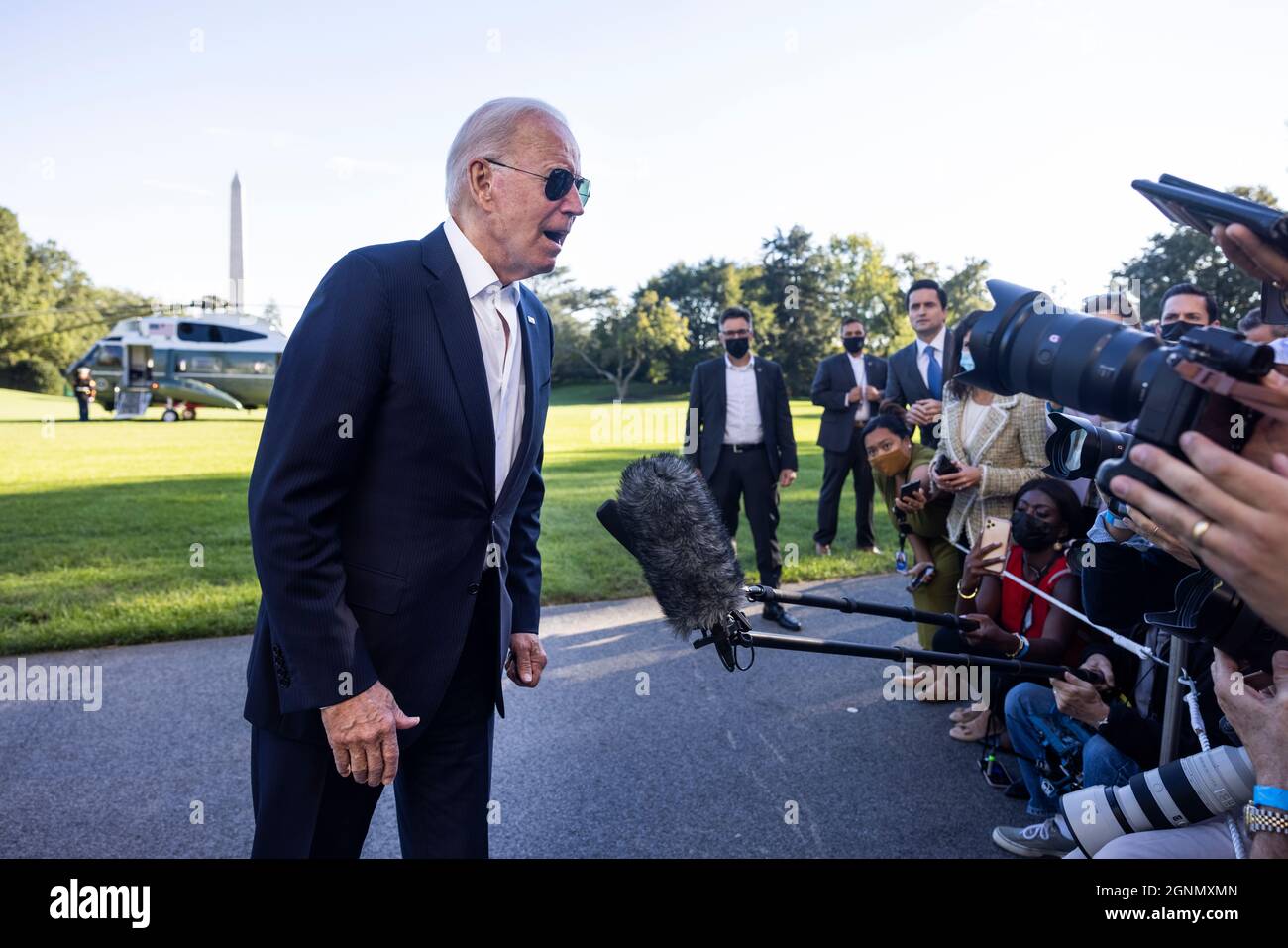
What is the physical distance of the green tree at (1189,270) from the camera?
4032 centimetres

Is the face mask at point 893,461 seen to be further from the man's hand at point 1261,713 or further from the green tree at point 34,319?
the green tree at point 34,319

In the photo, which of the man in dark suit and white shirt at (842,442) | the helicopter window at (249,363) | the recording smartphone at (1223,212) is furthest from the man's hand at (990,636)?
the helicopter window at (249,363)

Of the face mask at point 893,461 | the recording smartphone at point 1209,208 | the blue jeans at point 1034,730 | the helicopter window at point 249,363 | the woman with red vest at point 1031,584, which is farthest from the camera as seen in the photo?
the helicopter window at point 249,363

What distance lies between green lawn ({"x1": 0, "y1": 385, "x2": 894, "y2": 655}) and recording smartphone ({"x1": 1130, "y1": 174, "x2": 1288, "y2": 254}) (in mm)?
6145

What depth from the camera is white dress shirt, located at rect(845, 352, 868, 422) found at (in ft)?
32.4

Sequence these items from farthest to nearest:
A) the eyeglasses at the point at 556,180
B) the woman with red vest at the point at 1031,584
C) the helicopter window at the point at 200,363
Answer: the helicopter window at the point at 200,363 → the woman with red vest at the point at 1031,584 → the eyeglasses at the point at 556,180

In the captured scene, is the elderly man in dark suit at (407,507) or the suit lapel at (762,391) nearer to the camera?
the elderly man in dark suit at (407,507)

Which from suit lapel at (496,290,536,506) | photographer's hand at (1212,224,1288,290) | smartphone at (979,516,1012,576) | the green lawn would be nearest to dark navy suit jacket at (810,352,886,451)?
the green lawn

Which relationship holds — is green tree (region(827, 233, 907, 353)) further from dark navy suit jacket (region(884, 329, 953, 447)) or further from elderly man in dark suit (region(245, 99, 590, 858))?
elderly man in dark suit (region(245, 99, 590, 858))

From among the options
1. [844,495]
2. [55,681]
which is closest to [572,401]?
[844,495]

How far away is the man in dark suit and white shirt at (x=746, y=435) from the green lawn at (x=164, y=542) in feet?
2.10

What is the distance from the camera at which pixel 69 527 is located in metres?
9.98
